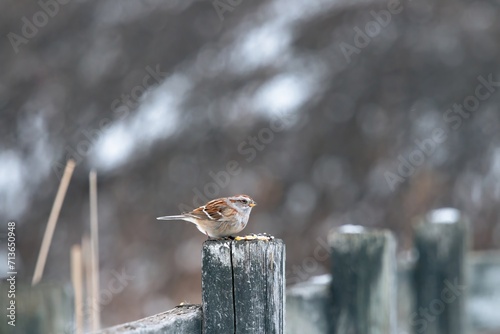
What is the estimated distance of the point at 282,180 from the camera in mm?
8844

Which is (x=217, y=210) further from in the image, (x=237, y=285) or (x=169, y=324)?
(x=169, y=324)

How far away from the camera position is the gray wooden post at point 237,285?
2.30 metres

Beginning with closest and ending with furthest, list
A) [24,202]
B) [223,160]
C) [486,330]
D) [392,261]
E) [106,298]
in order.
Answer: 1. [392,261]
2. [486,330]
3. [106,298]
4. [24,202]
5. [223,160]

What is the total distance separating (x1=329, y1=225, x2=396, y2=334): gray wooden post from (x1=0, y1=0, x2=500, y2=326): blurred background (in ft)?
13.8

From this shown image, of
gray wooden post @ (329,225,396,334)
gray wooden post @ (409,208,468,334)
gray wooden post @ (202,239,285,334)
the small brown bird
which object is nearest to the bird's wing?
the small brown bird

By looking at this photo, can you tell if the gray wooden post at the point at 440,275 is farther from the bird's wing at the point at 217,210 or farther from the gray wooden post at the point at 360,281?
the bird's wing at the point at 217,210

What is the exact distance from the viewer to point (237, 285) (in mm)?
2307

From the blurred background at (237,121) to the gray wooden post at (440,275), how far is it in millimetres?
3683

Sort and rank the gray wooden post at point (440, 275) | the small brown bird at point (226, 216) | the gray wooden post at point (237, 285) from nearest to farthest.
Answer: the gray wooden post at point (237, 285) → the small brown bird at point (226, 216) → the gray wooden post at point (440, 275)

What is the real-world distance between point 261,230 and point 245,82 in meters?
1.74

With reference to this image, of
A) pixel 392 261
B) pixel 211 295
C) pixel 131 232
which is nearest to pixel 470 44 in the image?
pixel 131 232

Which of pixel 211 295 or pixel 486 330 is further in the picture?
pixel 486 330

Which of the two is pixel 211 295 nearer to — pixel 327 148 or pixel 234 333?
pixel 234 333

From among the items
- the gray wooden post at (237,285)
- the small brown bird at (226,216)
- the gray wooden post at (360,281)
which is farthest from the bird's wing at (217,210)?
the gray wooden post at (237,285)
